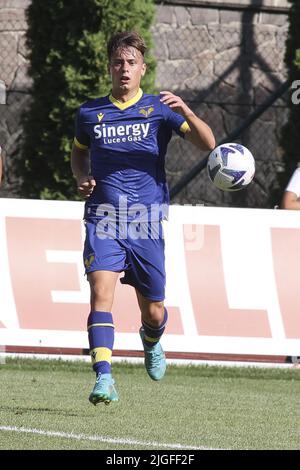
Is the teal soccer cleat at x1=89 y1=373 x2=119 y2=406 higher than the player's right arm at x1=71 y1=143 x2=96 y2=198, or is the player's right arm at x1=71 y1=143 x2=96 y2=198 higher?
the player's right arm at x1=71 y1=143 x2=96 y2=198

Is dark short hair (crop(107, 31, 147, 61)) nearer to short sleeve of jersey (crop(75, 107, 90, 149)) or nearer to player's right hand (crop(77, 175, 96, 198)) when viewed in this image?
short sleeve of jersey (crop(75, 107, 90, 149))

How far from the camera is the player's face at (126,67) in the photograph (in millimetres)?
7777

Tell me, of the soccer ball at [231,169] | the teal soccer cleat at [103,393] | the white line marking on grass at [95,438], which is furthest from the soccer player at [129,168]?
the white line marking on grass at [95,438]

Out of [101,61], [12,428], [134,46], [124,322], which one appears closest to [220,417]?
[12,428]

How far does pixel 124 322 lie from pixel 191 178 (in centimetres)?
583

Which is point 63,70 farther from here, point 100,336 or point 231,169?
point 100,336

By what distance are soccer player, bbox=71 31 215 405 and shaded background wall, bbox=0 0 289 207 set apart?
9.20m

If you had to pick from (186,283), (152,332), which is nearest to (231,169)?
(152,332)

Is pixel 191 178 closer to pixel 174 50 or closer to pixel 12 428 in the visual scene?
pixel 174 50

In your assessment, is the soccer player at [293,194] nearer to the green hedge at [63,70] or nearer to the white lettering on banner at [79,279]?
the white lettering on banner at [79,279]

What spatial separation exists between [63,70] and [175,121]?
23.7ft

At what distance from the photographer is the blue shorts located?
7.64 metres

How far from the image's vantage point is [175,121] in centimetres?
795

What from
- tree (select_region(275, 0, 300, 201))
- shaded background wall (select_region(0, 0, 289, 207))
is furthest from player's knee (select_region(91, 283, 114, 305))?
shaded background wall (select_region(0, 0, 289, 207))
